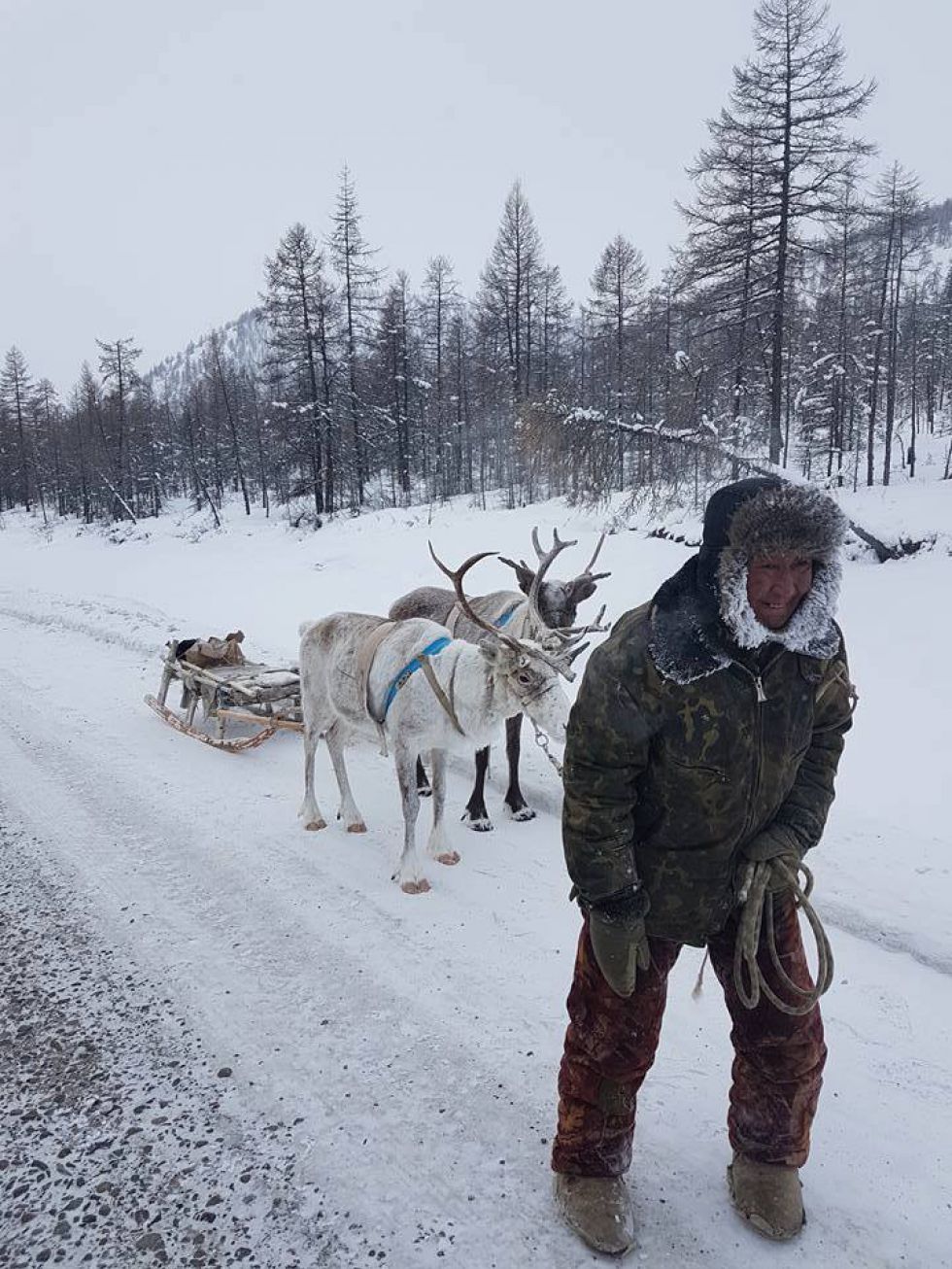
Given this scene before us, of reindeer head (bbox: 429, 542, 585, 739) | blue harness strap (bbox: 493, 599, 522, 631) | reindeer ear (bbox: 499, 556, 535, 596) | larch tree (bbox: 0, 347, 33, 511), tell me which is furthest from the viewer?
larch tree (bbox: 0, 347, 33, 511)

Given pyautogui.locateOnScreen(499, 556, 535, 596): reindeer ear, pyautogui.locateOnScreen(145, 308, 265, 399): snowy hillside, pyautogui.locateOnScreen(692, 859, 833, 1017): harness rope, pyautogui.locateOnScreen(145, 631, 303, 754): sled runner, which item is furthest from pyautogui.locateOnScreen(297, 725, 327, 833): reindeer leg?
pyautogui.locateOnScreen(145, 308, 265, 399): snowy hillside

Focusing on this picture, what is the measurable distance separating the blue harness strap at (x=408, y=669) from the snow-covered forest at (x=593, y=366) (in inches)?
231

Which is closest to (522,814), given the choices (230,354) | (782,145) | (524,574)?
(524,574)

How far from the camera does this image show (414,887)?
455 centimetres

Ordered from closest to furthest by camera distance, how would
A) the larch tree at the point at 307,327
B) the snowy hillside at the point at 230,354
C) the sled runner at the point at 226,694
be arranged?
1. the sled runner at the point at 226,694
2. the larch tree at the point at 307,327
3. the snowy hillside at the point at 230,354

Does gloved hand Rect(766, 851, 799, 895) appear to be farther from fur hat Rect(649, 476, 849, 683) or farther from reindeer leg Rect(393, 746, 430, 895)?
reindeer leg Rect(393, 746, 430, 895)

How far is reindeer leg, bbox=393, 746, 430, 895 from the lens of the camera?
4.56m

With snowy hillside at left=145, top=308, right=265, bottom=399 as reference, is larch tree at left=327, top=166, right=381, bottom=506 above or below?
below

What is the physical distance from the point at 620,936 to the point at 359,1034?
1738 mm

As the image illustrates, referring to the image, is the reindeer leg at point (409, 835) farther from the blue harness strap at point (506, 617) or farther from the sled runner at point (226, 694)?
the sled runner at point (226, 694)

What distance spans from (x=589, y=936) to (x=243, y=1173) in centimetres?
156

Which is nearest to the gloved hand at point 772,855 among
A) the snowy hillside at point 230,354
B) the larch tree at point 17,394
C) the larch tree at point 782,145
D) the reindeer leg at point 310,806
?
the reindeer leg at point 310,806

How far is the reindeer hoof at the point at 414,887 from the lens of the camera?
4.55 metres

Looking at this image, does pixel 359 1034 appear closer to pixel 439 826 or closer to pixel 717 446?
pixel 439 826
